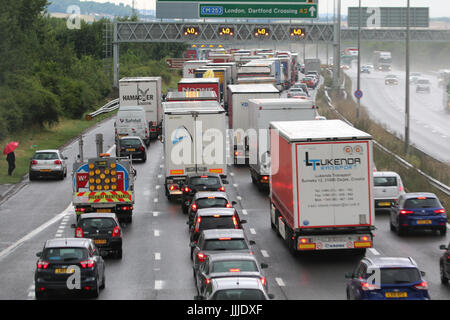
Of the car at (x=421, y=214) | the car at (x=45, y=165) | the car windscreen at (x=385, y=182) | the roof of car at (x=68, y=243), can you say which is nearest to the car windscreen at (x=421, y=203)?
the car at (x=421, y=214)

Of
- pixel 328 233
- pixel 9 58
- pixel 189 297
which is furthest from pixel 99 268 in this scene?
pixel 9 58

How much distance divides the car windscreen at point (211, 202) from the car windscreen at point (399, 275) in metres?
11.9

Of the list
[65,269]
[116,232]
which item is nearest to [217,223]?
[116,232]

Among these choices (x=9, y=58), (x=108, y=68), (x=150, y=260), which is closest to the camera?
(x=150, y=260)

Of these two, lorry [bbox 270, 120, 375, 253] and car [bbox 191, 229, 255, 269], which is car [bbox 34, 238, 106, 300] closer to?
car [bbox 191, 229, 255, 269]

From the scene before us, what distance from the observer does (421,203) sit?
100 ft

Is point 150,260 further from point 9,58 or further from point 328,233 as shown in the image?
point 9,58

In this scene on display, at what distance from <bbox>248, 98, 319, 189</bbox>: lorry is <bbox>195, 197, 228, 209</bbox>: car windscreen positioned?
24.6ft

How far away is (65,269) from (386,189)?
56.3 feet

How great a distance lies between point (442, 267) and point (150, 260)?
868 cm

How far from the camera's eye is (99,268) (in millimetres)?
22500

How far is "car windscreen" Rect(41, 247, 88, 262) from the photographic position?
70.1ft

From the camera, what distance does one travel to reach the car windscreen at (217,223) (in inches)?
1038
